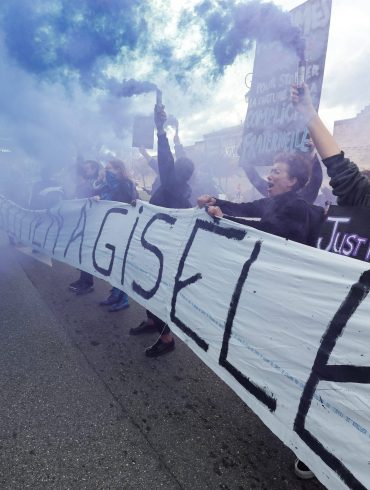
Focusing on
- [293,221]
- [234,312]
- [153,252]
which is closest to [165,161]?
[153,252]

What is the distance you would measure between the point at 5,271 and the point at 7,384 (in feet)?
12.9

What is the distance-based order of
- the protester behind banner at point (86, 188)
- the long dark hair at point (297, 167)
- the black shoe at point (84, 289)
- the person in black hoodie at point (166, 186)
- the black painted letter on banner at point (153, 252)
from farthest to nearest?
the protester behind banner at point (86, 188), the black shoe at point (84, 289), the person in black hoodie at point (166, 186), the black painted letter on banner at point (153, 252), the long dark hair at point (297, 167)

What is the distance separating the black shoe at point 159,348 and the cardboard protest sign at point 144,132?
3.29 m

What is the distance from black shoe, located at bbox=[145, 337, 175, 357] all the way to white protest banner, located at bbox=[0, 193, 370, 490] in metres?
0.55

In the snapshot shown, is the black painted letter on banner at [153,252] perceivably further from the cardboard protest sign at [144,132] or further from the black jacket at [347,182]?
the cardboard protest sign at [144,132]

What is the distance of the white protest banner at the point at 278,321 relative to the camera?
1.41 metres

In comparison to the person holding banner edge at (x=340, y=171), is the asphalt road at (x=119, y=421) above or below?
below

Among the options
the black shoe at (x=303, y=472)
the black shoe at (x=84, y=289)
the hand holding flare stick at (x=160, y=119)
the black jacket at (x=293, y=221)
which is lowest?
the black shoe at (x=84, y=289)

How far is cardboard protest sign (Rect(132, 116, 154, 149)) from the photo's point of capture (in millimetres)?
5352

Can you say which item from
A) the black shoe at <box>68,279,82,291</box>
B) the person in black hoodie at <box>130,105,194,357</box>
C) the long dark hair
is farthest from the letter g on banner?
the long dark hair

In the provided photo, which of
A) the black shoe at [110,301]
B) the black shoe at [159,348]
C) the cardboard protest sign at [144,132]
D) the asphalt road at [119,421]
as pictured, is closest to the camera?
the asphalt road at [119,421]

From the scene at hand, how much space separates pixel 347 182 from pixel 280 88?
203cm

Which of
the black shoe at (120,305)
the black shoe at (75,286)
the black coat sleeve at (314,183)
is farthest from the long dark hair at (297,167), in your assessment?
the black shoe at (75,286)

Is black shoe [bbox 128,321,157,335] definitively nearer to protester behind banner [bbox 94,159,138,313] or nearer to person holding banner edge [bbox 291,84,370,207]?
protester behind banner [bbox 94,159,138,313]
